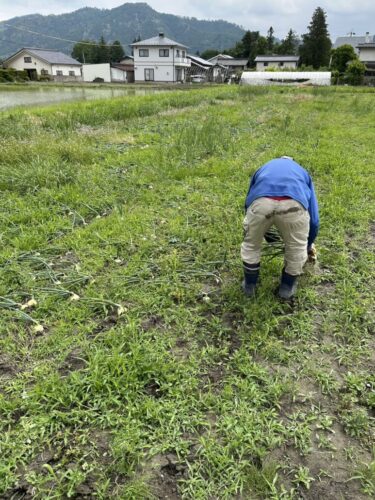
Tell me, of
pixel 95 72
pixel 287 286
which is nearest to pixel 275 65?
pixel 95 72

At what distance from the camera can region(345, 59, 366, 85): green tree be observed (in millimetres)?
34688

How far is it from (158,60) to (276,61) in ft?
66.1

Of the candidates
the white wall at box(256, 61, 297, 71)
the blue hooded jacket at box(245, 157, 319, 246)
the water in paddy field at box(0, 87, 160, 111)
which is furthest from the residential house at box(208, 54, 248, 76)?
the blue hooded jacket at box(245, 157, 319, 246)

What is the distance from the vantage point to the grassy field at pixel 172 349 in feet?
5.73

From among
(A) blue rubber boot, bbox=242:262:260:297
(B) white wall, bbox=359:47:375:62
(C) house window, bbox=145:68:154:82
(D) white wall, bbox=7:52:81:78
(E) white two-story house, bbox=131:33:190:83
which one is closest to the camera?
(A) blue rubber boot, bbox=242:262:260:297

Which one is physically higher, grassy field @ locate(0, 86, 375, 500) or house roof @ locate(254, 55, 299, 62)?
house roof @ locate(254, 55, 299, 62)

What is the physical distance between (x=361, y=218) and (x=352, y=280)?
1.53 m

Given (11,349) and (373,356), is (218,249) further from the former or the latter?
(11,349)

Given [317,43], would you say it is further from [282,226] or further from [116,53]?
[282,226]

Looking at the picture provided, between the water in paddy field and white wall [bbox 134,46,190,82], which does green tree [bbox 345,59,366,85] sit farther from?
A: the water in paddy field

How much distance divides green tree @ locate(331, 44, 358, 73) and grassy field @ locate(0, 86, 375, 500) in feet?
145

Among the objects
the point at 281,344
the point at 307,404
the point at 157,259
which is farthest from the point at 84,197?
the point at 307,404

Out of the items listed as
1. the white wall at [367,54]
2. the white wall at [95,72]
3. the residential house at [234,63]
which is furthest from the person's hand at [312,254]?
the residential house at [234,63]

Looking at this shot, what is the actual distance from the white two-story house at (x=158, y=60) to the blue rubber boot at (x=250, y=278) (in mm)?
49306
